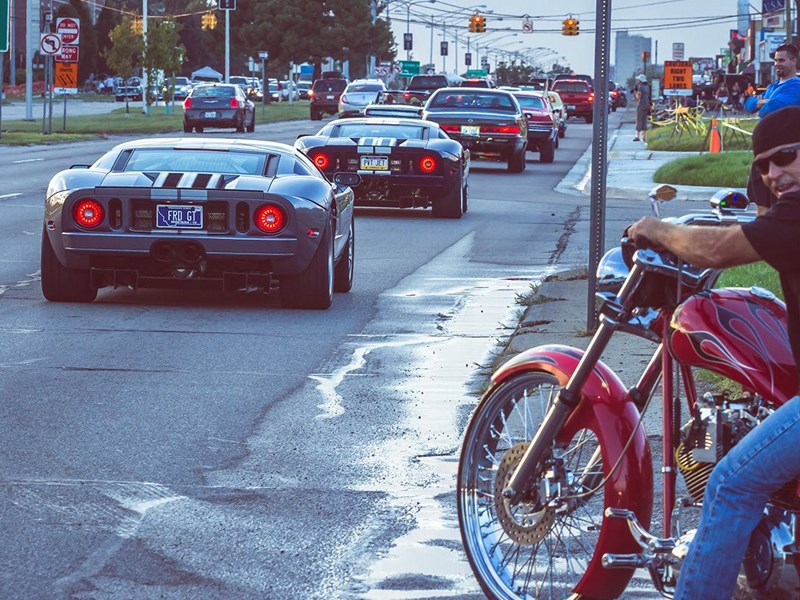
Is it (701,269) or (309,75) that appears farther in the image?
(309,75)

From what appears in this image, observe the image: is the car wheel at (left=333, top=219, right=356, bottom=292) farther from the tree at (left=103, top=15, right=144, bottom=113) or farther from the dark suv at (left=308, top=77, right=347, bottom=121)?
the dark suv at (left=308, top=77, right=347, bottom=121)

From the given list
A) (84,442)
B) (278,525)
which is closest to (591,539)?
(278,525)

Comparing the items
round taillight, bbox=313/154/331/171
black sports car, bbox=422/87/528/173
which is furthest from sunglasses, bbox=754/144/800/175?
black sports car, bbox=422/87/528/173

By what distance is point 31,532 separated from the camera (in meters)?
5.81

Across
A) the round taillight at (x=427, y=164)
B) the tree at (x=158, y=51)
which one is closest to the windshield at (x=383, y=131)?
the round taillight at (x=427, y=164)

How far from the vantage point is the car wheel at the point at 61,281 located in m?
12.1

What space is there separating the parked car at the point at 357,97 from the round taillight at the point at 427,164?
33.5 meters

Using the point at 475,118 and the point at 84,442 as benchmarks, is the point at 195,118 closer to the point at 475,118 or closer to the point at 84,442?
the point at 475,118

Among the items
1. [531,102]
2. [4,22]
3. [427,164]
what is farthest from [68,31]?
[427,164]

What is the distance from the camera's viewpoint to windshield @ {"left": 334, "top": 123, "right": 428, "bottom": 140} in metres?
22.1

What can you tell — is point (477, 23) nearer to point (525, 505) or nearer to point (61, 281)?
point (61, 281)

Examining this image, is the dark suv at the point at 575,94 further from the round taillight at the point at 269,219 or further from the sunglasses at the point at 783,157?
the sunglasses at the point at 783,157

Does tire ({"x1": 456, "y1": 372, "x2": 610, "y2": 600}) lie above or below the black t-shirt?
below

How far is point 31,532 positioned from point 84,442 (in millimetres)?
1580
